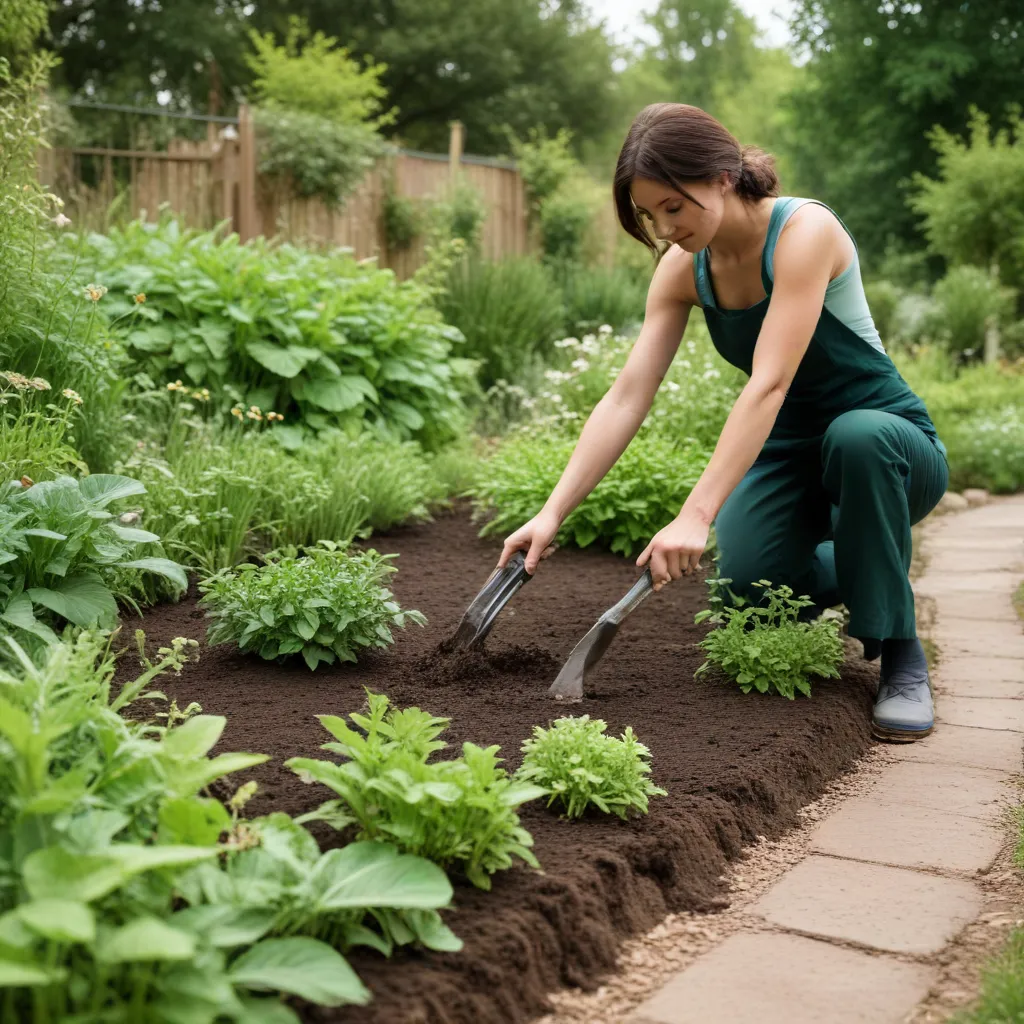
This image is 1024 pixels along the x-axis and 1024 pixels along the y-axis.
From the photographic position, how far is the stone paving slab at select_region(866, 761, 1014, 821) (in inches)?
90.8

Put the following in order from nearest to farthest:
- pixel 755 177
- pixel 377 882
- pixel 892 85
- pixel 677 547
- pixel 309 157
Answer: pixel 377 882, pixel 677 547, pixel 755 177, pixel 309 157, pixel 892 85

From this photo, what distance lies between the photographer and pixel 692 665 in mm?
2982

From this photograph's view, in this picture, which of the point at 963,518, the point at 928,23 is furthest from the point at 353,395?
the point at 928,23

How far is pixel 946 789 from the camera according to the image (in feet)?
7.90

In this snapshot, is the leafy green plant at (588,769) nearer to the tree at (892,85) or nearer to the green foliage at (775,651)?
the green foliage at (775,651)

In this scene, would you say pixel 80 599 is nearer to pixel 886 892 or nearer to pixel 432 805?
pixel 432 805

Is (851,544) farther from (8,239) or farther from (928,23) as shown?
Answer: (928,23)

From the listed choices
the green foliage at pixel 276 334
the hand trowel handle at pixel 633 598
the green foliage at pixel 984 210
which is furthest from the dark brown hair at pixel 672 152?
the green foliage at pixel 984 210

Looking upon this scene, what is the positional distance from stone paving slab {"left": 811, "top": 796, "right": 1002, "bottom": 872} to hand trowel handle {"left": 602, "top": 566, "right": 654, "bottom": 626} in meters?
0.58

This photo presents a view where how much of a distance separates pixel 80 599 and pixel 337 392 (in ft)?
8.76

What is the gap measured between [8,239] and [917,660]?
2823 mm

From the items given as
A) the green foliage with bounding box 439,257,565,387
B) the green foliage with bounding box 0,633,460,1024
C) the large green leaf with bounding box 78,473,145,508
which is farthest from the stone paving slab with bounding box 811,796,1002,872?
the green foliage with bounding box 439,257,565,387

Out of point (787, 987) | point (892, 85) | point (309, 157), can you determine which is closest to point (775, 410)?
point (787, 987)

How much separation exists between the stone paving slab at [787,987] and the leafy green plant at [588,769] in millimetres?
303
